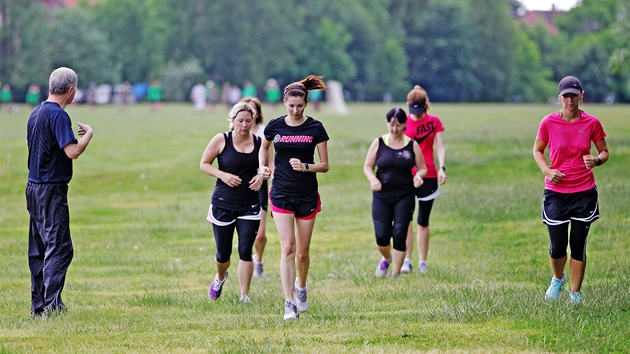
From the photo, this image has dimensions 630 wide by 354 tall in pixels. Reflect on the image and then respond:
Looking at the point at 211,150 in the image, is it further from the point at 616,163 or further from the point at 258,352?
the point at 616,163

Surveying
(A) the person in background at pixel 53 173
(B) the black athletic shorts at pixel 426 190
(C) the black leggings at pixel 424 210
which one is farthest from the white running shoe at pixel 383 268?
(A) the person in background at pixel 53 173

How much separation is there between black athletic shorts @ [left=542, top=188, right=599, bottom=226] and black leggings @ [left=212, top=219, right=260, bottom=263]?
269 centimetres

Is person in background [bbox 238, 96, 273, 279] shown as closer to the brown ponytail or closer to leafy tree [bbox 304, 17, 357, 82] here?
the brown ponytail

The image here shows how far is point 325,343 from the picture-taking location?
709cm

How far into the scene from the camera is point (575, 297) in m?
8.44

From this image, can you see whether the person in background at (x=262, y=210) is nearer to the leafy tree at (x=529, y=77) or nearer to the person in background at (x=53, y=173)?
the person in background at (x=53, y=173)

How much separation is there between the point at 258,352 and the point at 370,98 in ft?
320

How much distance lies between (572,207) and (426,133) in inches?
120

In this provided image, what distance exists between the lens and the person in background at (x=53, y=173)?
831cm

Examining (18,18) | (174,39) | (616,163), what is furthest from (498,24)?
(616,163)

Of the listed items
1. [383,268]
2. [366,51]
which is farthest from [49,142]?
[366,51]

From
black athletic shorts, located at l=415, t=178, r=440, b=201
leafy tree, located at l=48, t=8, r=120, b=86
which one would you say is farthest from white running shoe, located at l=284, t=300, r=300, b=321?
leafy tree, located at l=48, t=8, r=120, b=86

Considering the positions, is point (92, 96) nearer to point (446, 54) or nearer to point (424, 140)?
point (424, 140)

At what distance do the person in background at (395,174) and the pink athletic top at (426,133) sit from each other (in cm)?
70
